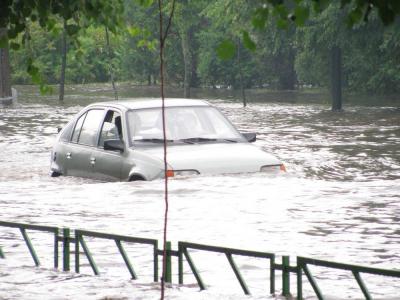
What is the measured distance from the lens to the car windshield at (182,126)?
48.6 feet

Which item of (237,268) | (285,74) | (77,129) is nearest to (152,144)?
(77,129)

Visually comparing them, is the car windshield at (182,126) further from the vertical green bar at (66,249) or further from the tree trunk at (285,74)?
the tree trunk at (285,74)

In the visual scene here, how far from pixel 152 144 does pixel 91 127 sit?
4.39ft

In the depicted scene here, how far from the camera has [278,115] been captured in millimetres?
41312

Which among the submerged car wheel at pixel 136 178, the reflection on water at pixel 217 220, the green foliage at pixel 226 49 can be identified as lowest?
the reflection on water at pixel 217 220

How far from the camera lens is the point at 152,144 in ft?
48.1

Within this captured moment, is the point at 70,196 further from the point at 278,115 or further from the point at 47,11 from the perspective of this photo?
the point at 278,115

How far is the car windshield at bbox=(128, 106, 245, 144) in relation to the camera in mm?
14820

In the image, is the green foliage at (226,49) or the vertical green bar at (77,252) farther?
the vertical green bar at (77,252)

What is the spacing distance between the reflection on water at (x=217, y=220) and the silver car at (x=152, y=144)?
18 centimetres

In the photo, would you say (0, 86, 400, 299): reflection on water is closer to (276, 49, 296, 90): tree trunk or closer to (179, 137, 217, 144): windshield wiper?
(179, 137, 217, 144): windshield wiper

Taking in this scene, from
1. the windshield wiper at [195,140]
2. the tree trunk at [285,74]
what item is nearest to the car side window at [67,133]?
the windshield wiper at [195,140]

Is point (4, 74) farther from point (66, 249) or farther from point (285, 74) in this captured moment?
point (66, 249)

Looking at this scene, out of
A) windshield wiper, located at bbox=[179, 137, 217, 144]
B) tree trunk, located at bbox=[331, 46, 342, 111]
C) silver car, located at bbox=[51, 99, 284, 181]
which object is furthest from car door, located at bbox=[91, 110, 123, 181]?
tree trunk, located at bbox=[331, 46, 342, 111]
